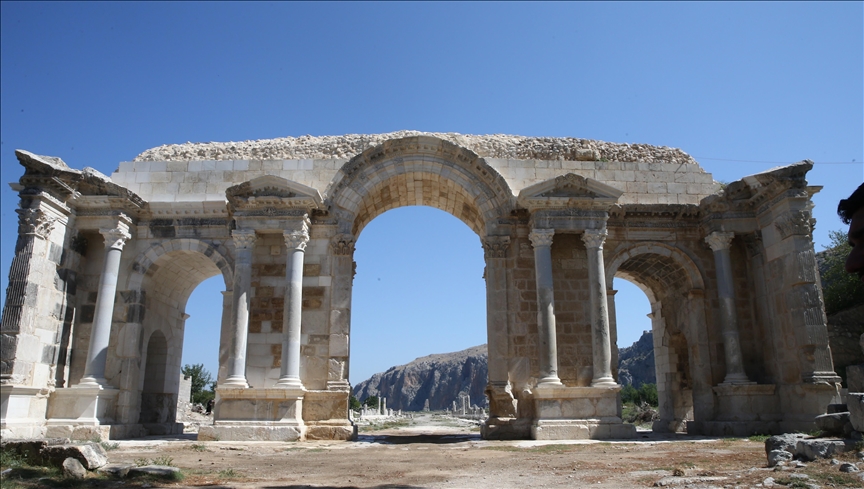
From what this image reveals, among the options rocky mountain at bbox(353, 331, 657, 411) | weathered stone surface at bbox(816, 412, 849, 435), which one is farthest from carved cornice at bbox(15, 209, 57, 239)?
rocky mountain at bbox(353, 331, 657, 411)

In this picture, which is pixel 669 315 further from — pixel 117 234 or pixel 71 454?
pixel 71 454

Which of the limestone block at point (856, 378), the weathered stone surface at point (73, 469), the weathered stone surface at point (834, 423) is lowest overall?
the weathered stone surface at point (73, 469)

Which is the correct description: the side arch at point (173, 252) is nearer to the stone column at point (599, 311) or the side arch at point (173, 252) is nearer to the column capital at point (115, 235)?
the column capital at point (115, 235)

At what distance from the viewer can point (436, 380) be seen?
101875 mm

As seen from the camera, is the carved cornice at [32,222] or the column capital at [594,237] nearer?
the carved cornice at [32,222]

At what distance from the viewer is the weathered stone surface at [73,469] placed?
6746 mm

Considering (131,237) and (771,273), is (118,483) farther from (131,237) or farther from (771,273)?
(771,273)

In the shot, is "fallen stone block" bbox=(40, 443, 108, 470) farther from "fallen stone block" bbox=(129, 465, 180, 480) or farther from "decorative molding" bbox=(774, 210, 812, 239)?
"decorative molding" bbox=(774, 210, 812, 239)

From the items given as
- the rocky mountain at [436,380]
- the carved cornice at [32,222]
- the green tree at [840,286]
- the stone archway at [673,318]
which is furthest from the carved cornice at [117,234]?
the rocky mountain at [436,380]

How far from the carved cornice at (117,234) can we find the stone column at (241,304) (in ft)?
9.14

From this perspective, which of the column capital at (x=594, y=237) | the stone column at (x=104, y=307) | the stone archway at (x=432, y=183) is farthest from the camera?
the stone archway at (x=432, y=183)

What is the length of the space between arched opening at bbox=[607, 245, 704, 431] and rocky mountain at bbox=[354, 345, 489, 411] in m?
70.5

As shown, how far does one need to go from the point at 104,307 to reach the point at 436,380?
8967 centimetres

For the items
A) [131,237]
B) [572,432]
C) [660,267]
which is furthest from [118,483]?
[660,267]
